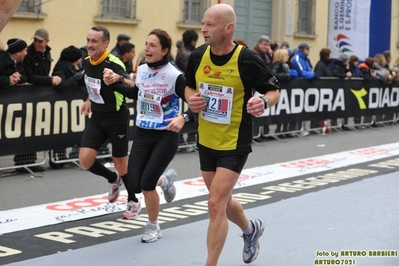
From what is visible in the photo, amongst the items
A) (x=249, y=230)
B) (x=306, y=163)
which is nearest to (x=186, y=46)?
(x=306, y=163)

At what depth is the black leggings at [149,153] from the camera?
7.20 metres

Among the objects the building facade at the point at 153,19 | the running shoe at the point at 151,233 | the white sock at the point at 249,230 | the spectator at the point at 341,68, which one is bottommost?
the running shoe at the point at 151,233

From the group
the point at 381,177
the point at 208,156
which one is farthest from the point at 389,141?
the point at 208,156

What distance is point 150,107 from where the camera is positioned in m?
7.35

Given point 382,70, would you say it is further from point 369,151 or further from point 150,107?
point 150,107

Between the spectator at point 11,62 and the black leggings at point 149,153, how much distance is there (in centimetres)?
382

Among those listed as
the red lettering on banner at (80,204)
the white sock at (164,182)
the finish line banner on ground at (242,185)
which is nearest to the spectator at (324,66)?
the finish line banner on ground at (242,185)

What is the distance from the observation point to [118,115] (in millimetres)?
8133

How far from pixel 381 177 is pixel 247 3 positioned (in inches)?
530

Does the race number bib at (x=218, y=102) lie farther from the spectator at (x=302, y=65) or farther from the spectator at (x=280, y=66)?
the spectator at (x=302, y=65)

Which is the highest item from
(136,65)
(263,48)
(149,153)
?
(263,48)

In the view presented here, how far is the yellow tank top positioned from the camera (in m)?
5.83

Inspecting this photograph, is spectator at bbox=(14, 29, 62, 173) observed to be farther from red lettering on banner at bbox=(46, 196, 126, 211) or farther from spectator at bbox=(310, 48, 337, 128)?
spectator at bbox=(310, 48, 337, 128)

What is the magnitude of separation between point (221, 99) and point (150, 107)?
1.61 meters
